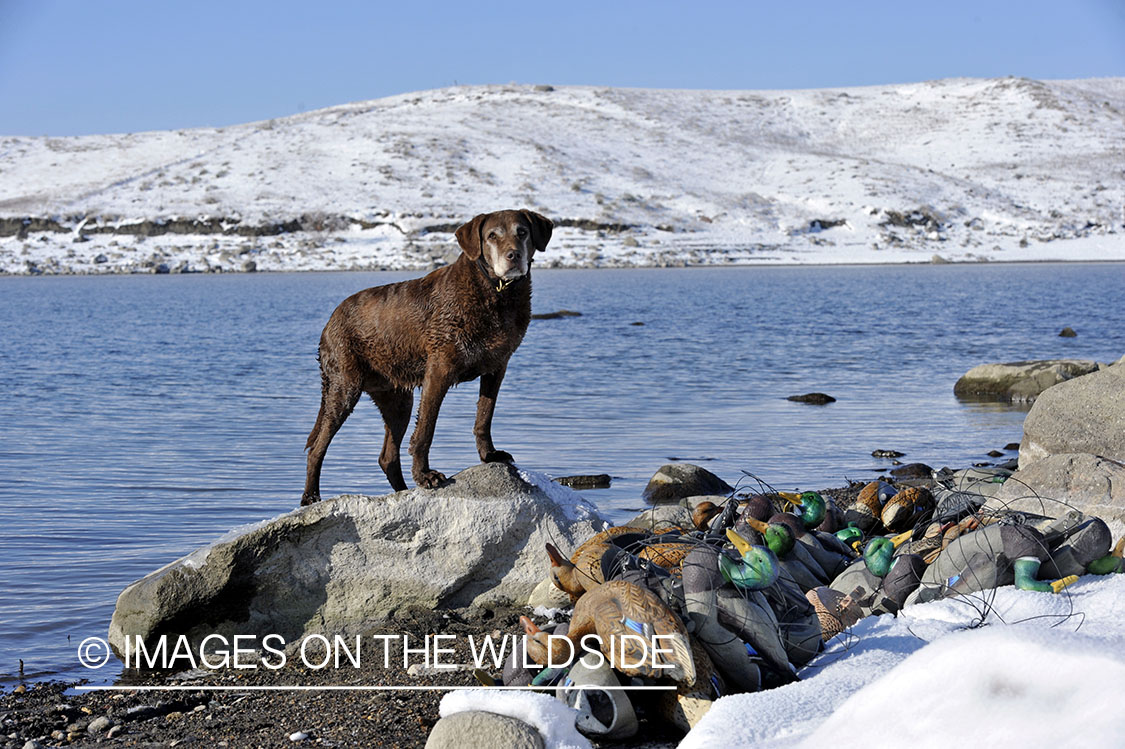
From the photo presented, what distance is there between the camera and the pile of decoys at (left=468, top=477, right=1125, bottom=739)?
17.7 feet

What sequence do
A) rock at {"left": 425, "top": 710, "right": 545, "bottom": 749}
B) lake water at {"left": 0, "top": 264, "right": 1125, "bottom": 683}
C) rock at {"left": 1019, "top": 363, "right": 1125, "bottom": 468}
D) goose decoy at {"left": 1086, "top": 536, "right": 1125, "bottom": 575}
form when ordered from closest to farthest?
rock at {"left": 425, "top": 710, "right": 545, "bottom": 749} < goose decoy at {"left": 1086, "top": 536, "right": 1125, "bottom": 575} < rock at {"left": 1019, "top": 363, "right": 1125, "bottom": 468} < lake water at {"left": 0, "top": 264, "right": 1125, "bottom": 683}

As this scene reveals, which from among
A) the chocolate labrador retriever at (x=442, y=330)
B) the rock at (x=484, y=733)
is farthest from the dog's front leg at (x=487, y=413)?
the rock at (x=484, y=733)

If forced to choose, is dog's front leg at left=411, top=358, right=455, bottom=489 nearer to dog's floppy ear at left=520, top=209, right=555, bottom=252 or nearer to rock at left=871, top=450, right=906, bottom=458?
dog's floppy ear at left=520, top=209, right=555, bottom=252

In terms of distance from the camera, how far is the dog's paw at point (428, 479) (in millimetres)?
7965

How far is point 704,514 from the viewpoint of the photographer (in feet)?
30.0

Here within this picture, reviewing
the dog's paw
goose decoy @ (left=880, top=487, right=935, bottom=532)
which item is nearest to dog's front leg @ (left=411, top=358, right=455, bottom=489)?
the dog's paw

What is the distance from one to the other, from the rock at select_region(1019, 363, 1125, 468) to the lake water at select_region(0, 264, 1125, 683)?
9.16 ft

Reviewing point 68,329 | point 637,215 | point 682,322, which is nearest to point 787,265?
point 637,215

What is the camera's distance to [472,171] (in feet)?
311

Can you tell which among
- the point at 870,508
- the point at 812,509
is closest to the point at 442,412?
the point at 870,508

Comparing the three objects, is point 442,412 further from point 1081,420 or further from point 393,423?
point 1081,420

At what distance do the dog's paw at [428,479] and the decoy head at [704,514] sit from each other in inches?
81.1

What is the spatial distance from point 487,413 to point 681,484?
15.2 ft

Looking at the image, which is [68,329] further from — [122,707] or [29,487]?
[122,707]
